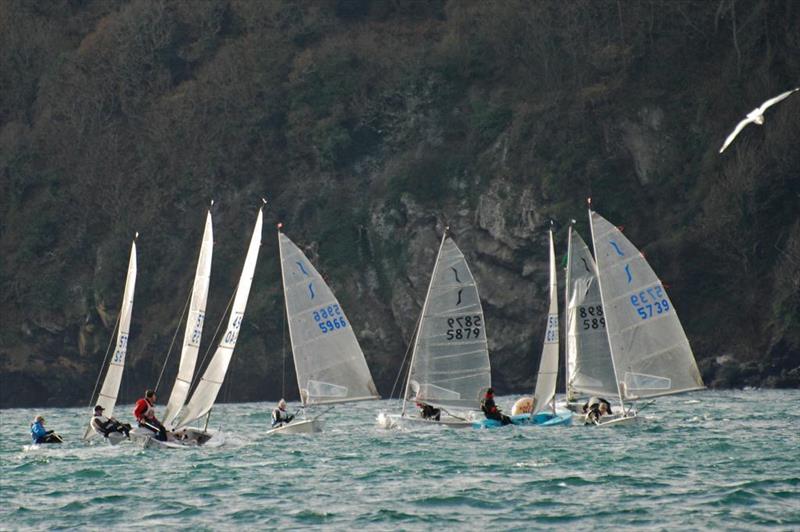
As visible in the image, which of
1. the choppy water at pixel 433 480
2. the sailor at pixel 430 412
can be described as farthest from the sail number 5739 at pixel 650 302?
the sailor at pixel 430 412

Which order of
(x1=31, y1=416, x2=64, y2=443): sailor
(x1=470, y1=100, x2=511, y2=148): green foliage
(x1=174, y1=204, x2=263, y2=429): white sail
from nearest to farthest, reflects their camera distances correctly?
(x1=174, y1=204, x2=263, y2=429): white sail
(x1=31, y1=416, x2=64, y2=443): sailor
(x1=470, y1=100, x2=511, y2=148): green foliage

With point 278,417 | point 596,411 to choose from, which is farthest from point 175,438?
point 596,411

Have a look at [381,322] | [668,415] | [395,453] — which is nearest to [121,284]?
[381,322]

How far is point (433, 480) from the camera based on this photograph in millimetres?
29391

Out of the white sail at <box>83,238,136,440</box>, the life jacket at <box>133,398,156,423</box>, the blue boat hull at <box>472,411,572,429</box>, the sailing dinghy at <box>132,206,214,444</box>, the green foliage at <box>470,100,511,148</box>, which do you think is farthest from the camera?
the green foliage at <box>470,100,511,148</box>

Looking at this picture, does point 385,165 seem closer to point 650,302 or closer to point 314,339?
point 314,339

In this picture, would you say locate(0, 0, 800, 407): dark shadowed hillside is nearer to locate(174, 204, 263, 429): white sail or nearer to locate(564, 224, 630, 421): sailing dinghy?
locate(564, 224, 630, 421): sailing dinghy

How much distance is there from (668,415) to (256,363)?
108 ft

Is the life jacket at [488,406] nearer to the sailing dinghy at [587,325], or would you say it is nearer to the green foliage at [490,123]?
the sailing dinghy at [587,325]

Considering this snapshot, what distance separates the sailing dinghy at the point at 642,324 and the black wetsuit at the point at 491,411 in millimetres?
4027

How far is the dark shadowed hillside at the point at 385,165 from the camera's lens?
71.0 meters

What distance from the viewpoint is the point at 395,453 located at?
116ft

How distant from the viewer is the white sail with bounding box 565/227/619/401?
43.0m

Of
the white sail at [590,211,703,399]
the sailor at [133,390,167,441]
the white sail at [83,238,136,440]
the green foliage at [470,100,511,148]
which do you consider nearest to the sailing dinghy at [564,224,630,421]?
the white sail at [590,211,703,399]
